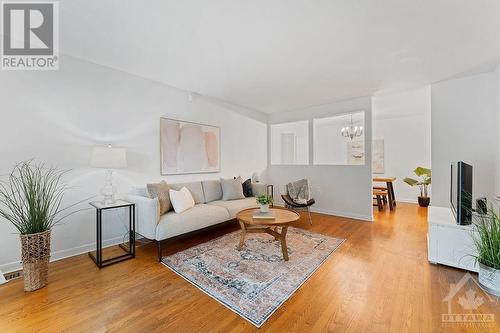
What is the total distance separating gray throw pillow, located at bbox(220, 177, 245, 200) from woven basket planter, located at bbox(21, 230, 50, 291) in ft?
8.02

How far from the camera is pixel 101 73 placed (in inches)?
114

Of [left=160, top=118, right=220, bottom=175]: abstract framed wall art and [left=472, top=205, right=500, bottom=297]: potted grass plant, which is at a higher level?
[left=160, top=118, right=220, bottom=175]: abstract framed wall art

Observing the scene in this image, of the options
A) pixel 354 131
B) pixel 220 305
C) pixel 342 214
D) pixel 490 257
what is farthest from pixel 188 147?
pixel 490 257

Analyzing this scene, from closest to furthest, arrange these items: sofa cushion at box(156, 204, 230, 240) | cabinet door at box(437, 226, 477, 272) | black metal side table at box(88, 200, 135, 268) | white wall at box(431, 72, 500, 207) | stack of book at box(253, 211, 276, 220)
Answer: cabinet door at box(437, 226, 477, 272) → black metal side table at box(88, 200, 135, 268) → sofa cushion at box(156, 204, 230, 240) → stack of book at box(253, 211, 276, 220) → white wall at box(431, 72, 500, 207)

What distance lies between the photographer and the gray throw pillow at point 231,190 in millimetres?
3902

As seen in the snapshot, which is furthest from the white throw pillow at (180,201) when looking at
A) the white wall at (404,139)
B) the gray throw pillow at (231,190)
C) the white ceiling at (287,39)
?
the white wall at (404,139)

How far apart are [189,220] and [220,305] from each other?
1.29 m

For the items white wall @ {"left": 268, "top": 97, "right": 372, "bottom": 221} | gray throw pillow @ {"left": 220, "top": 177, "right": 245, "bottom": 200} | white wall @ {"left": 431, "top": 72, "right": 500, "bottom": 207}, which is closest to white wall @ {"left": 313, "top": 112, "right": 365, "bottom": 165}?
white wall @ {"left": 268, "top": 97, "right": 372, "bottom": 221}

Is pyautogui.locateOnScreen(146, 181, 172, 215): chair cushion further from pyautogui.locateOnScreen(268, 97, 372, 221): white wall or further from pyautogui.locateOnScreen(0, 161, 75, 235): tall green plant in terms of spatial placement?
pyautogui.locateOnScreen(268, 97, 372, 221): white wall

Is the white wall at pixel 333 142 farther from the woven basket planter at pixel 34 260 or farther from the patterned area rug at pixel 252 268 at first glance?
the woven basket planter at pixel 34 260

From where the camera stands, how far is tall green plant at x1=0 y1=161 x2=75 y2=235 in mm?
2002

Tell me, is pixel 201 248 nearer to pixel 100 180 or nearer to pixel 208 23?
pixel 100 180

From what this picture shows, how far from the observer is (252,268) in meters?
2.29

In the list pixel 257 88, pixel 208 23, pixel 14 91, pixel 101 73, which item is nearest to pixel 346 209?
pixel 257 88
